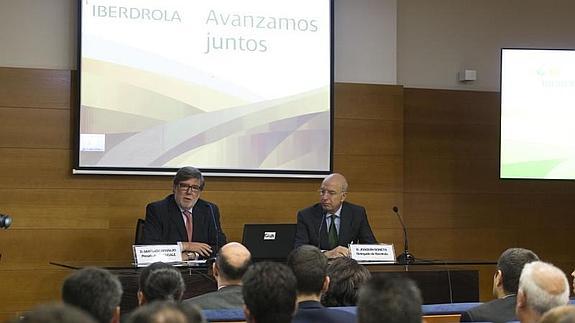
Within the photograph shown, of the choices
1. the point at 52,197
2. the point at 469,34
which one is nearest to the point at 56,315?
the point at 52,197

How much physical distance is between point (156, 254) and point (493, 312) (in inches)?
95.6

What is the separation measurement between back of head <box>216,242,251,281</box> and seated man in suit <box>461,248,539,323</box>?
0.95 metres

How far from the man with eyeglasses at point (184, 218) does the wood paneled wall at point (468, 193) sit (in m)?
2.20

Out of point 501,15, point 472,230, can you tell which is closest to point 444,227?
point 472,230

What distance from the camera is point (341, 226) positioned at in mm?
6242

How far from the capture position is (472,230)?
782cm

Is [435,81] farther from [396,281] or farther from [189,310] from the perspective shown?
[189,310]

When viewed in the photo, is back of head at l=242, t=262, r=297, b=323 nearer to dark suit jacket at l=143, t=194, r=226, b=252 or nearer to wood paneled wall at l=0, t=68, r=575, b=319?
Answer: dark suit jacket at l=143, t=194, r=226, b=252

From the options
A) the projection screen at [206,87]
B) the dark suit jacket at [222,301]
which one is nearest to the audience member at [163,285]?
the dark suit jacket at [222,301]

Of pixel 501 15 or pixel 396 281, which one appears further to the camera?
pixel 501 15

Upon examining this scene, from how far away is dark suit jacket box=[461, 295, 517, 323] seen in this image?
3.39 meters

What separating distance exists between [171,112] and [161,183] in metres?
0.56

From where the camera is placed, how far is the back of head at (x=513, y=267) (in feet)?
11.9

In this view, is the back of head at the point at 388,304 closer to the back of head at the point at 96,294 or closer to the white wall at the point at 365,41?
the back of head at the point at 96,294
